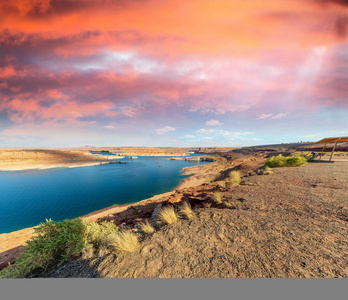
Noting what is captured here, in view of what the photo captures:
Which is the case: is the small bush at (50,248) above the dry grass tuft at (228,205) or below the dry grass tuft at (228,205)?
below

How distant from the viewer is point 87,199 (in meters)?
19.8

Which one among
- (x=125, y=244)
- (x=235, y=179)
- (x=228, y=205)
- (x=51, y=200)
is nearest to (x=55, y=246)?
(x=125, y=244)

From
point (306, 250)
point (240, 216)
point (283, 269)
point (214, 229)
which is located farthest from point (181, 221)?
point (306, 250)

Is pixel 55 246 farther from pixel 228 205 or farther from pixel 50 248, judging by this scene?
pixel 228 205

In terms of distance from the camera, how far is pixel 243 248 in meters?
2.90

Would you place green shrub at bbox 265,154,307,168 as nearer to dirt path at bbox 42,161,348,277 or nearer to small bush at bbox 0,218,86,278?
dirt path at bbox 42,161,348,277

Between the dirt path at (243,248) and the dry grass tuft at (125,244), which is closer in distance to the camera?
the dirt path at (243,248)

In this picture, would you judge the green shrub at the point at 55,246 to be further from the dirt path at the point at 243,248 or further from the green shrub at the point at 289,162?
the green shrub at the point at 289,162

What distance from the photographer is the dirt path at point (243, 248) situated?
94.0 inches

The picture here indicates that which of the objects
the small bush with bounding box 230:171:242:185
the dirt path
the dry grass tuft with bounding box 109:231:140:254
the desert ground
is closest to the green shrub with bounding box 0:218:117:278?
the desert ground

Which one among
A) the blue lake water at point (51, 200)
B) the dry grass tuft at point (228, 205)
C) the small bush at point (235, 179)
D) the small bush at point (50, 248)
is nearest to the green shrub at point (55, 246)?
the small bush at point (50, 248)

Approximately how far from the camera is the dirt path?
2.39 metres

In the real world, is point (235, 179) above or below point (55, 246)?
above

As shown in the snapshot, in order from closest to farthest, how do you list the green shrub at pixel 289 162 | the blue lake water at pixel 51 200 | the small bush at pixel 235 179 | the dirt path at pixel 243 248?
the dirt path at pixel 243 248 → the small bush at pixel 235 179 → the green shrub at pixel 289 162 → the blue lake water at pixel 51 200
